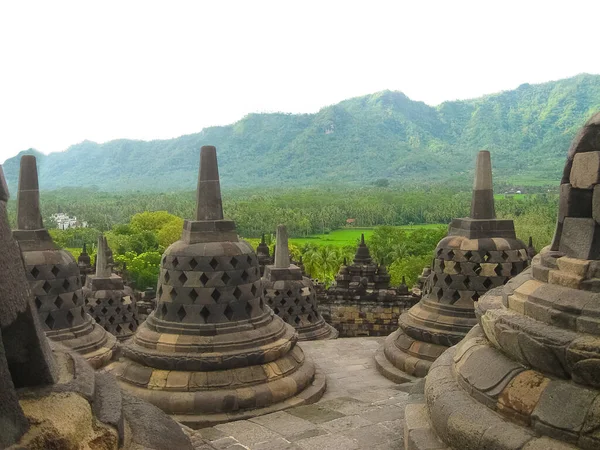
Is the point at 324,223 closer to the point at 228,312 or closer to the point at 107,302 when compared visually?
the point at 107,302

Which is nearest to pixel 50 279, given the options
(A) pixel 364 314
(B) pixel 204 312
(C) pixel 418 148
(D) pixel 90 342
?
(D) pixel 90 342

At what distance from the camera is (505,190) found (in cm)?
10706

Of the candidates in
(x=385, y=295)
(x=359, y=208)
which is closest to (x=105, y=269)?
(x=385, y=295)

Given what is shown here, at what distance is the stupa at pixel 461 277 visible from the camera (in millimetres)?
7848

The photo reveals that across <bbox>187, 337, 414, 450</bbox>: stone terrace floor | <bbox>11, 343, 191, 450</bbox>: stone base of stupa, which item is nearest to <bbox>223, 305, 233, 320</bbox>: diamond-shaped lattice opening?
<bbox>187, 337, 414, 450</bbox>: stone terrace floor

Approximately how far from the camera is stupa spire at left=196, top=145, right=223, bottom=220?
22.5ft

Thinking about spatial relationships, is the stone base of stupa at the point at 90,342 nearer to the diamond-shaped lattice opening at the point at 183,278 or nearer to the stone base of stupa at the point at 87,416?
the diamond-shaped lattice opening at the point at 183,278

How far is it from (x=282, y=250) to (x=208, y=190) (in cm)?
485

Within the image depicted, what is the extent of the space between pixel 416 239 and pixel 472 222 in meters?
45.3

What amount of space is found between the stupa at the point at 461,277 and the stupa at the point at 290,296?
12.8 feet

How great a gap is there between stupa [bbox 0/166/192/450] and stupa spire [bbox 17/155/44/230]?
241 inches

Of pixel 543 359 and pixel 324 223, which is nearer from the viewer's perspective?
pixel 543 359

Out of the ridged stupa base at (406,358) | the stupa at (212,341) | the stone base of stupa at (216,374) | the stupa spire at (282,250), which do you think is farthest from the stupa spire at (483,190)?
the stupa spire at (282,250)

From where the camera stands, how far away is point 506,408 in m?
2.80
